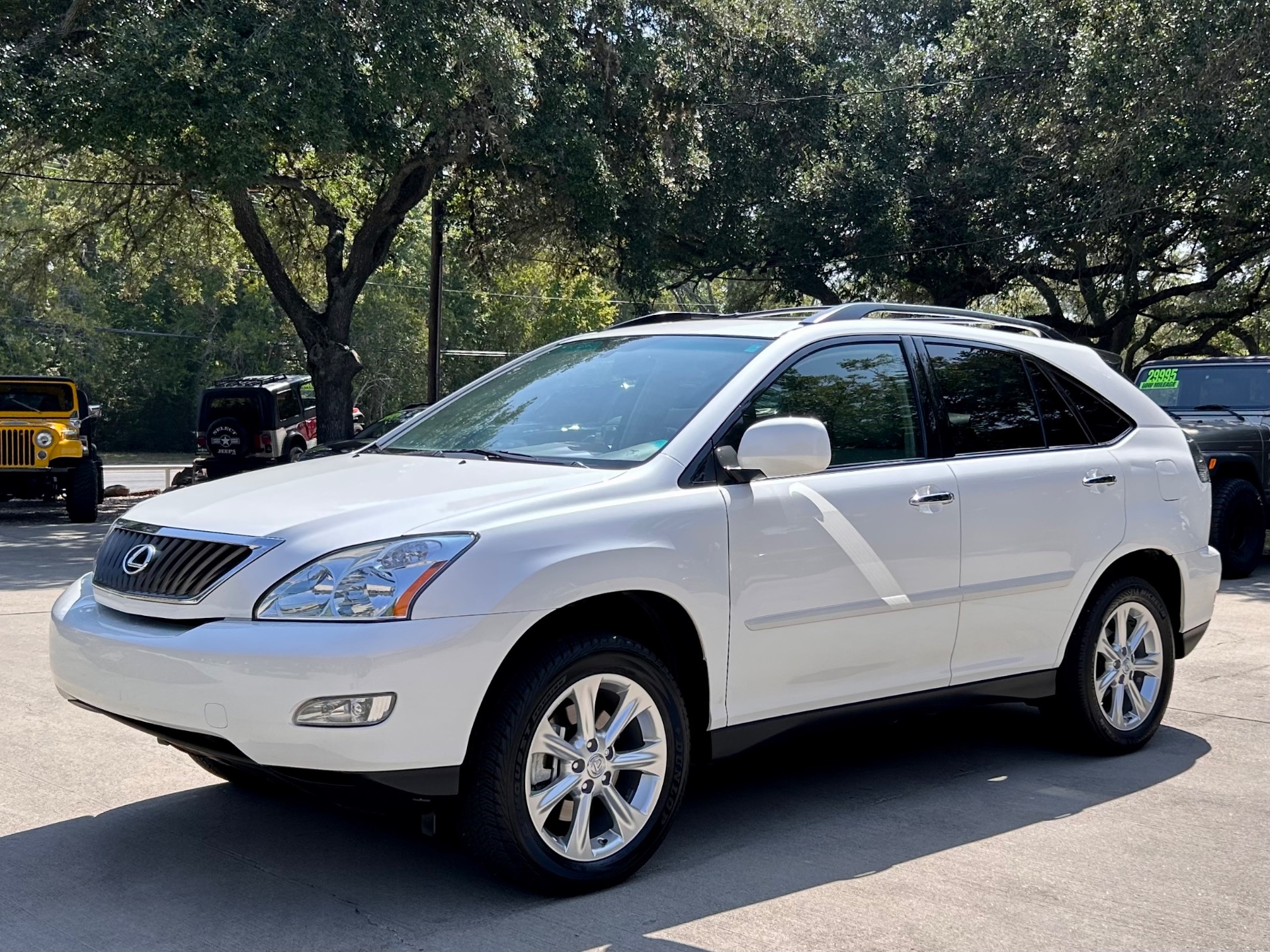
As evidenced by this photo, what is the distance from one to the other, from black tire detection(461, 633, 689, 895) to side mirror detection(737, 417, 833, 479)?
2.35ft

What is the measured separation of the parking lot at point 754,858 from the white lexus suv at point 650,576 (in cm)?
28

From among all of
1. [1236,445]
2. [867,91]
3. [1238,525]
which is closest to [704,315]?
[1236,445]

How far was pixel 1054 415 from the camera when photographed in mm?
5691

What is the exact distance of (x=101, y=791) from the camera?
16.6 feet

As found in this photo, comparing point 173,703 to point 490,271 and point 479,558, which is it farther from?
point 490,271

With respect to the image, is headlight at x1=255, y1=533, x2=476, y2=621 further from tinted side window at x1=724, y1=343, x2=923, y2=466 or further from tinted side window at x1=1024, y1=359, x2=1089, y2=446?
tinted side window at x1=1024, y1=359, x2=1089, y2=446

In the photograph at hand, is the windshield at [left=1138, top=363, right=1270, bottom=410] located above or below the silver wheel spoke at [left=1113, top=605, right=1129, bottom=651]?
above

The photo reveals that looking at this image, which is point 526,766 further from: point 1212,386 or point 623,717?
point 1212,386

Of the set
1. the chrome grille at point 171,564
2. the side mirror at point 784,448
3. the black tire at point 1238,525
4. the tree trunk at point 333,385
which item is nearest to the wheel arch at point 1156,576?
the side mirror at point 784,448

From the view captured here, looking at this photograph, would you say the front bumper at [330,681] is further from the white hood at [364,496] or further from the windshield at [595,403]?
the windshield at [595,403]

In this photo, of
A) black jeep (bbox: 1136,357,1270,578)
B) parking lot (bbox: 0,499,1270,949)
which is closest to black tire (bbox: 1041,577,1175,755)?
parking lot (bbox: 0,499,1270,949)

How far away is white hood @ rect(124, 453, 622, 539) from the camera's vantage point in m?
3.89

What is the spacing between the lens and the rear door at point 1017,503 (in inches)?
202

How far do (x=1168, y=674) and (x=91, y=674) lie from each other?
4452 mm
